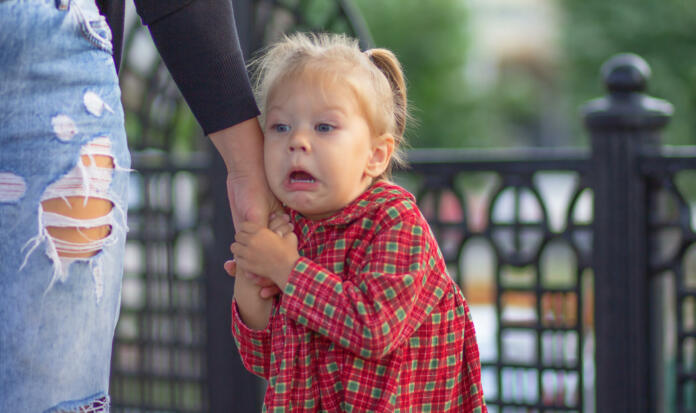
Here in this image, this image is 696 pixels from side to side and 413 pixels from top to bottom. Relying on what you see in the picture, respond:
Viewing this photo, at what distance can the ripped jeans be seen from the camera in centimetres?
139

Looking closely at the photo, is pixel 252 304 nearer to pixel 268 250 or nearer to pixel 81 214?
pixel 268 250

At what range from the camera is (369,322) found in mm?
1497

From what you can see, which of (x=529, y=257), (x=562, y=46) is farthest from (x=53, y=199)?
(x=562, y=46)

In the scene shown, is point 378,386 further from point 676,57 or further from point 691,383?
point 676,57

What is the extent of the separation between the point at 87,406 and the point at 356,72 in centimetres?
79

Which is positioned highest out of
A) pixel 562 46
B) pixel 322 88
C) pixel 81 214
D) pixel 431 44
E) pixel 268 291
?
pixel 562 46

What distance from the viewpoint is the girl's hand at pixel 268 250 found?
1.59 m

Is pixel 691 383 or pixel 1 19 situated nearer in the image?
pixel 1 19

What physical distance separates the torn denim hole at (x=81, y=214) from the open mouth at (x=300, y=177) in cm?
32

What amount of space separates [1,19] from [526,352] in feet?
8.27

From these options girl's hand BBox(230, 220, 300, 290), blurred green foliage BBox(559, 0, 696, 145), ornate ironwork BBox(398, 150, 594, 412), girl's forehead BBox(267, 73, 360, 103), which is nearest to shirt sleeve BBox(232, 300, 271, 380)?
girl's hand BBox(230, 220, 300, 290)

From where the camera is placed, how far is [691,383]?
9.76 ft

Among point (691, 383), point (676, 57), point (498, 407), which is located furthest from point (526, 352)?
point (676, 57)

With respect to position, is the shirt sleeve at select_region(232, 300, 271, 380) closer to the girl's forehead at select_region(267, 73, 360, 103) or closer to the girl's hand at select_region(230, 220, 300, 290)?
the girl's hand at select_region(230, 220, 300, 290)
